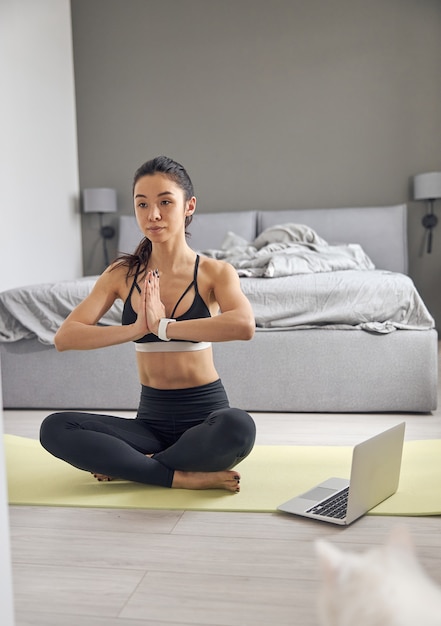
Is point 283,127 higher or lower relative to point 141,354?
higher

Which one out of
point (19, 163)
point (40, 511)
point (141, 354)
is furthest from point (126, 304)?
point (19, 163)

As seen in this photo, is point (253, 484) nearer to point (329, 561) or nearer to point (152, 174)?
point (152, 174)

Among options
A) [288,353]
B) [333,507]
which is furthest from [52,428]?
[288,353]

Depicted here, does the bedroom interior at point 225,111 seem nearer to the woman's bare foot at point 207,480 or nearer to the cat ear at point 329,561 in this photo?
the woman's bare foot at point 207,480

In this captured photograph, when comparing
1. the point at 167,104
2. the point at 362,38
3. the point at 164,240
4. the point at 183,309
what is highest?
the point at 362,38

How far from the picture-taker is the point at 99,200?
534cm

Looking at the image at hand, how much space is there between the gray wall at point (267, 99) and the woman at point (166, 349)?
3.27 metres

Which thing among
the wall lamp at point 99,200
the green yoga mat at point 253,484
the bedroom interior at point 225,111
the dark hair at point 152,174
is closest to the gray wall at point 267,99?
the bedroom interior at point 225,111

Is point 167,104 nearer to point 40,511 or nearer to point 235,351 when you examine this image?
point 235,351

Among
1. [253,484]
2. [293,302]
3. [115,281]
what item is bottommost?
[253,484]

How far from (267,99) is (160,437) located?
373 centimetres

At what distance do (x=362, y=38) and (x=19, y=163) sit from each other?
8.48ft

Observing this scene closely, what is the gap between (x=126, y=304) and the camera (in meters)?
2.23

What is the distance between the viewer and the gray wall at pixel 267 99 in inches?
202
